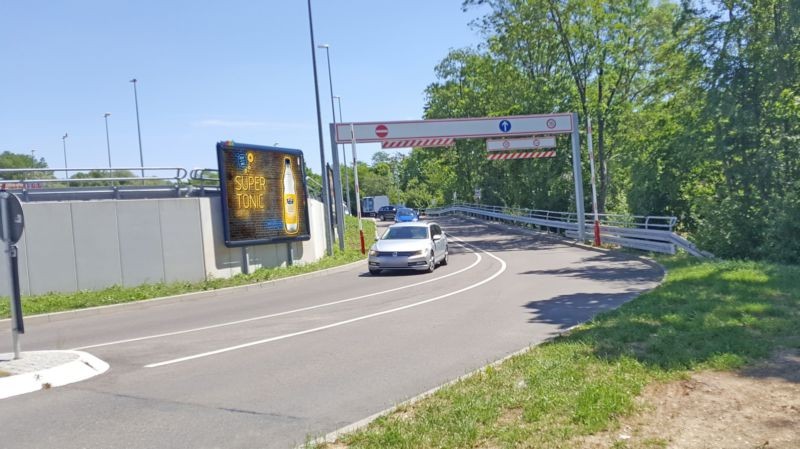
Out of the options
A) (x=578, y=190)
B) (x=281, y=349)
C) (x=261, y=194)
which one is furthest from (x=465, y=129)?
(x=281, y=349)

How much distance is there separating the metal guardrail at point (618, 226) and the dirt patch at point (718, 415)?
12724 millimetres

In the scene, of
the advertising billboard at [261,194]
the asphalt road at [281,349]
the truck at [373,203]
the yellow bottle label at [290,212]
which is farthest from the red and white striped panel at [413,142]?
the truck at [373,203]

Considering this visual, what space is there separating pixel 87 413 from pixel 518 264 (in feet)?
55.3

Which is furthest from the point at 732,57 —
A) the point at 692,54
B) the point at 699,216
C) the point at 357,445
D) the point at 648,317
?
the point at 357,445

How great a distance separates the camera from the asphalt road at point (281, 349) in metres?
5.70

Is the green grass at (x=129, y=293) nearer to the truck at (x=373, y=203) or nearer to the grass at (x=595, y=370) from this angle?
the grass at (x=595, y=370)

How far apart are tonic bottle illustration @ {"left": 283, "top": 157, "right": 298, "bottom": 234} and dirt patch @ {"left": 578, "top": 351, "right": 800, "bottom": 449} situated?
16.5 m

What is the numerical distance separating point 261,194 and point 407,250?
4.92 m

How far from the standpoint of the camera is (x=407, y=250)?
1975 centimetres

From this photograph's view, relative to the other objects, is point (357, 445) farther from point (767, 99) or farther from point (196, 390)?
point (767, 99)

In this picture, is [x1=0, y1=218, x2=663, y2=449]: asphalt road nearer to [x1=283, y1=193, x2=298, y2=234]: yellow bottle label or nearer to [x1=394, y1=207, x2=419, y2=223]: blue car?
[x1=283, y1=193, x2=298, y2=234]: yellow bottle label

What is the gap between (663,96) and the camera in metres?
35.6

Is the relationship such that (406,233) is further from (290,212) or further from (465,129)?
(465,129)

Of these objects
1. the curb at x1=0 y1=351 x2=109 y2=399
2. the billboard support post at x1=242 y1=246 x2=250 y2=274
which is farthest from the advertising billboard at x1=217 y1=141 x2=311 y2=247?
the curb at x1=0 y1=351 x2=109 y2=399
